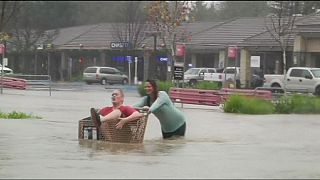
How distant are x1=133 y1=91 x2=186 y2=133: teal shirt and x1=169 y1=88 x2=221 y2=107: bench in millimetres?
13437

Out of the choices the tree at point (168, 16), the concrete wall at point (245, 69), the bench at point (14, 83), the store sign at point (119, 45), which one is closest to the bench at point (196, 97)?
the bench at point (14, 83)

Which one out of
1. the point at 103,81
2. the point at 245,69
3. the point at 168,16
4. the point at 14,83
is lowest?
the point at 103,81

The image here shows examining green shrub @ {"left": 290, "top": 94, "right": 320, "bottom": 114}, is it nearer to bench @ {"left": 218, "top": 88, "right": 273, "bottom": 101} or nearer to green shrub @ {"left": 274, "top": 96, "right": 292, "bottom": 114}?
green shrub @ {"left": 274, "top": 96, "right": 292, "bottom": 114}

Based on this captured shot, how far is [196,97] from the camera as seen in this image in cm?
2986

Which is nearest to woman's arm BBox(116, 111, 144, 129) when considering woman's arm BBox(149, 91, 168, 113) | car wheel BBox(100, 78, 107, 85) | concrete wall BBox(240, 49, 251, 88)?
woman's arm BBox(149, 91, 168, 113)

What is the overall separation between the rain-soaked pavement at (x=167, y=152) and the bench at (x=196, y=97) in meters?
8.44

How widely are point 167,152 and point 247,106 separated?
12.8 m

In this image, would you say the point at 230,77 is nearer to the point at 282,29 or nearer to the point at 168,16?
the point at 168,16

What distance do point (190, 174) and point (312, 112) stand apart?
678 inches

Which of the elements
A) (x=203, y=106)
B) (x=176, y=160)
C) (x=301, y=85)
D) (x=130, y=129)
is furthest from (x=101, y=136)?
(x=301, y=85)

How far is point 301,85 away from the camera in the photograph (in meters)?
42.7

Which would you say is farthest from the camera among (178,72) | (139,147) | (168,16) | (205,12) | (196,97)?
(205,12)

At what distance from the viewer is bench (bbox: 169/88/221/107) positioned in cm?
2939

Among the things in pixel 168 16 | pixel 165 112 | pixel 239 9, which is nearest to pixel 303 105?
pixel 165 112
